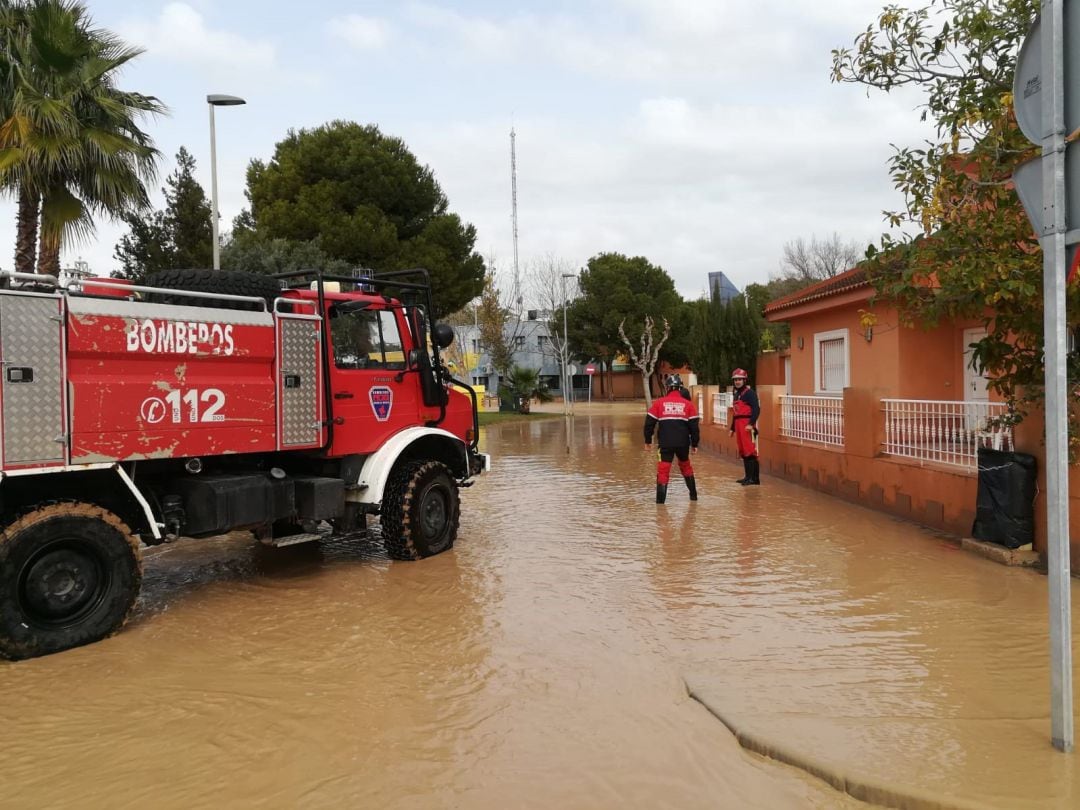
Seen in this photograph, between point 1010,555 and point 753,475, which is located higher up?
point 753,475

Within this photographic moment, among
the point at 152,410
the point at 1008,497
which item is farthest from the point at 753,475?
the point at 152,410

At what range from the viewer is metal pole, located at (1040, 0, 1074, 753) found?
10.8ft

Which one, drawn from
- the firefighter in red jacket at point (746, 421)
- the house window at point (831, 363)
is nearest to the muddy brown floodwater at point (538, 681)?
the firefighter in red jacket at point (746, 421)

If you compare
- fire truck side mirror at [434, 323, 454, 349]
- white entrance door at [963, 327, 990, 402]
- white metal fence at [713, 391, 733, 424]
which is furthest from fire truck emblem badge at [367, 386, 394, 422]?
white metal fence at [713, 391, 733, 424]

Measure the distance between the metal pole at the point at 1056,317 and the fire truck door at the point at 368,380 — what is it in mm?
5249

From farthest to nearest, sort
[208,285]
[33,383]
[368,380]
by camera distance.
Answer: [368,380] < [208,285] < [33,383]

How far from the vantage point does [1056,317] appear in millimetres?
3295

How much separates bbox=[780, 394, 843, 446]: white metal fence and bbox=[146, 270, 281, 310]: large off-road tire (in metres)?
7.98

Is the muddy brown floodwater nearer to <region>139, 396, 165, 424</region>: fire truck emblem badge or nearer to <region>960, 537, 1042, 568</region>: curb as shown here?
<region>960, 537, 1042, 568</region>: curb

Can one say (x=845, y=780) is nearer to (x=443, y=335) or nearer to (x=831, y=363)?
(x=443, y=335)

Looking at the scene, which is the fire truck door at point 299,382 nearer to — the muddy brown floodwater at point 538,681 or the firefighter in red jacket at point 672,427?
the muddy brown floodwater at point 538,681

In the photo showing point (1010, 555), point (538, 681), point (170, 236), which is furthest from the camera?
point (170, 236)

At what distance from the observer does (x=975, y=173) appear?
7469mm

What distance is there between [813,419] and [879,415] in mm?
2214
